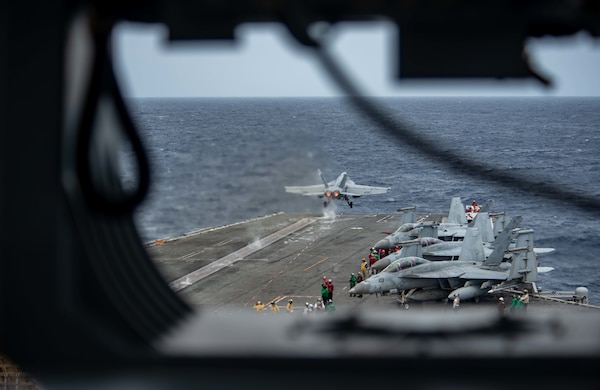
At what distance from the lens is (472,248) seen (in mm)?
37125

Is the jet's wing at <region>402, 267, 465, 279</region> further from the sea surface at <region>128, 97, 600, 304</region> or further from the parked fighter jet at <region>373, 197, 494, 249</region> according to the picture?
the sea surface at <region>128, 97, 600, 304</region>

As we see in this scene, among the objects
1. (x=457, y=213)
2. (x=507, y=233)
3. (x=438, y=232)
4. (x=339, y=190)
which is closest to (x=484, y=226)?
(x=438, y=232)

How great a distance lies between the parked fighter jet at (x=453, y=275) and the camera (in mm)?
33188

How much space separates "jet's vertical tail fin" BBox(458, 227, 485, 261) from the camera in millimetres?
36969

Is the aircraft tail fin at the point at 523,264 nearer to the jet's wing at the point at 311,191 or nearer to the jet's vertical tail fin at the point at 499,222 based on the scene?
the jet's vertical tail fin at the point at 499,222

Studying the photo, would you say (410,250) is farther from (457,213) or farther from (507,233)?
(457,213)

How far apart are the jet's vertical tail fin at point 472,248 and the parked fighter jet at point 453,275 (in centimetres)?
8

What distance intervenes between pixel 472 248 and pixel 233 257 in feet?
37.8

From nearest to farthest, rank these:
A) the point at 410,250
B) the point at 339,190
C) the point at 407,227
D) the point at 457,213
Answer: the point at 410,250, the point at 407,227, the point at 457,213, the point at 339,190

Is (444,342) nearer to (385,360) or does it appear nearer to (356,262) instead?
(385,360)

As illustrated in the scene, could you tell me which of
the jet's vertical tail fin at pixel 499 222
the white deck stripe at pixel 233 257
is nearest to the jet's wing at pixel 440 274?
the white deck stripe at pixel 233 257

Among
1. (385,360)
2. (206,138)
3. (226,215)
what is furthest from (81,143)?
(206,138)

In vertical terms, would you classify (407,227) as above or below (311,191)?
above

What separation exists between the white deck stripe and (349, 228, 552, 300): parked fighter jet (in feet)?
24.6
